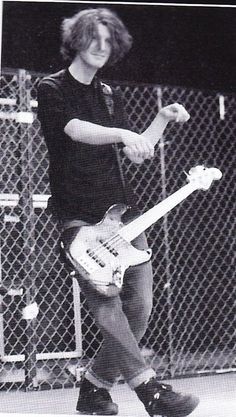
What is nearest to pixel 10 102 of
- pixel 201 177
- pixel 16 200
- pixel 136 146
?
pixel 16 200

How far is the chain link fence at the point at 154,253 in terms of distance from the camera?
115 cm

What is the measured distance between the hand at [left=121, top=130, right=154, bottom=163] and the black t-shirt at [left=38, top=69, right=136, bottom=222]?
1.2 inches

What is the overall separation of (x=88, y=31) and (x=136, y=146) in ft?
0.75

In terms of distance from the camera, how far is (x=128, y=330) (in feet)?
3.25

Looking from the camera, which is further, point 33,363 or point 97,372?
point 33,363

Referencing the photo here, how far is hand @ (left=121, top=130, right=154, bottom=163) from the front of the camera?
1.04m

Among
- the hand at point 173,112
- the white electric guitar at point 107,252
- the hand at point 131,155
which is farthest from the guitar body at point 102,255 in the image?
the hand at point 173,112

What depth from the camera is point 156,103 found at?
1270 mm

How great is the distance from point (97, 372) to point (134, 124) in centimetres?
50

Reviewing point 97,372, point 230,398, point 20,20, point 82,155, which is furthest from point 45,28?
point 230,398

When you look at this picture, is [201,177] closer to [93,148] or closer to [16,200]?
[93,148]

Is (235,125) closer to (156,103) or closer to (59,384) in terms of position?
(156,103)

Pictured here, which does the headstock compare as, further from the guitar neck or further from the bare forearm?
the bare forearm

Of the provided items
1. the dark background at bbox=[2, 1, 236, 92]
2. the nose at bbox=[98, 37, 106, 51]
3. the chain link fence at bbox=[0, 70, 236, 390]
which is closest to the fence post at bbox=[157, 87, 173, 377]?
the chain link fence at bbox=[0, 70, 236, 390]
